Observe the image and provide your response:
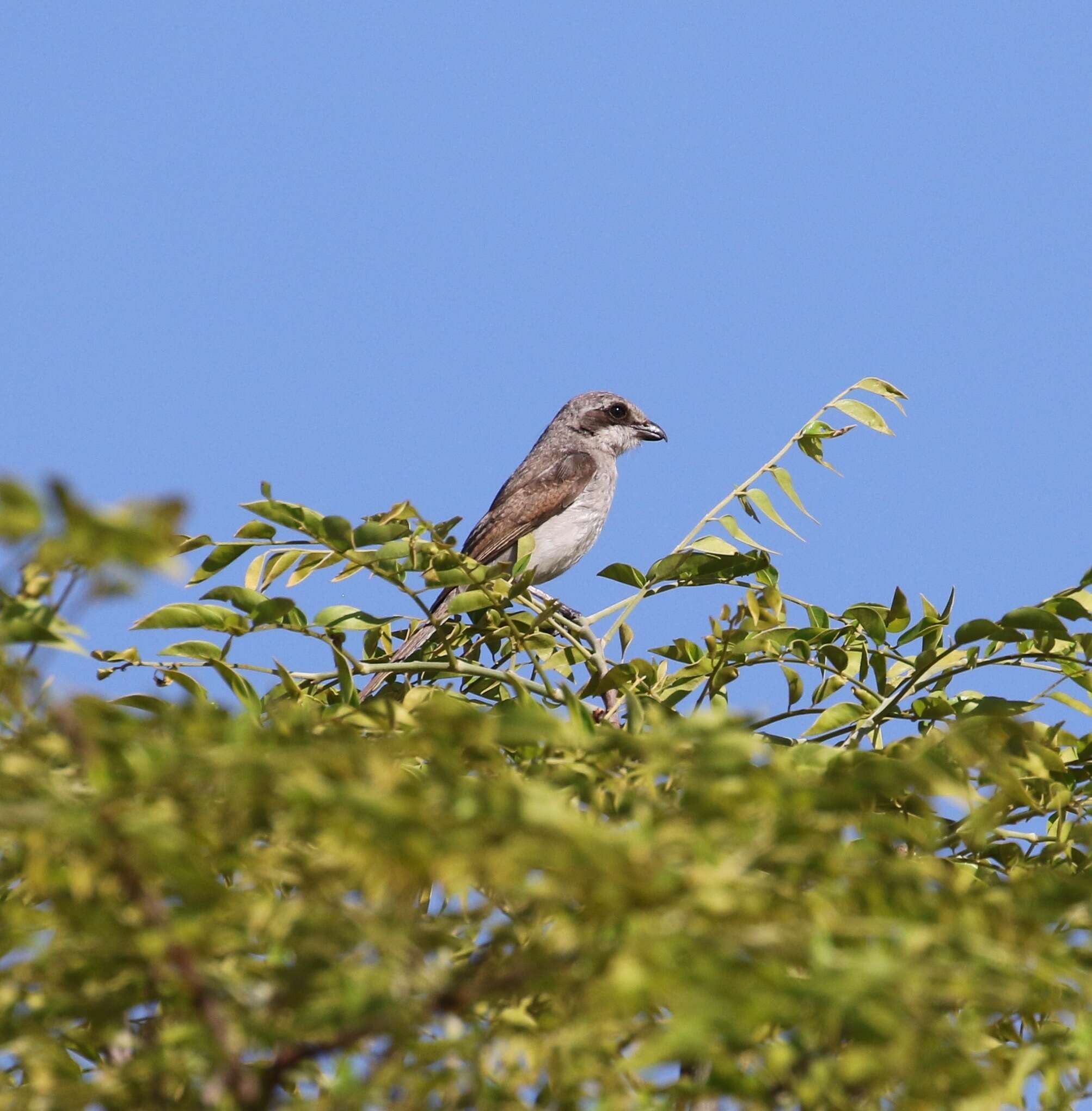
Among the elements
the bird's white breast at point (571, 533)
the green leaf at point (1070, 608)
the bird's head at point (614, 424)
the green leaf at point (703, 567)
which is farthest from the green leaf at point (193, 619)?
the bird's head at point (614, 424)

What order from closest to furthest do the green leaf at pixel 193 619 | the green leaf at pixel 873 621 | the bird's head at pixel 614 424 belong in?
1. the green leaf at pixel 193 619
2. the green leaf at pixel 873 621
3. the bird's head at pixel 614 424

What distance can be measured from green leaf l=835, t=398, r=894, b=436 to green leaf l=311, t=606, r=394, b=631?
2.06 m

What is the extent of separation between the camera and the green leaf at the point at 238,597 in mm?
3645

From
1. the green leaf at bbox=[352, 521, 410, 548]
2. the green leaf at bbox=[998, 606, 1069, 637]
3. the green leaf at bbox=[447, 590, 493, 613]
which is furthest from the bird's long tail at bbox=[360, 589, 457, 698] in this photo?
the green leaf at bbox=[998, 606, 1069, 637]

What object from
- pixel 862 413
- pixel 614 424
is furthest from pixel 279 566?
pixel 614 424

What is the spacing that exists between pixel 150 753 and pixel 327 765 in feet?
0.90

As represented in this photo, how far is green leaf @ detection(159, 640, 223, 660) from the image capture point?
3.66 metres

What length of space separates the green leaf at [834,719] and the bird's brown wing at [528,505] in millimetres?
6772

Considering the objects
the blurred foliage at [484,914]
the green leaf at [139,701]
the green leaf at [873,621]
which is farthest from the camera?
the green leaf at [873,621]

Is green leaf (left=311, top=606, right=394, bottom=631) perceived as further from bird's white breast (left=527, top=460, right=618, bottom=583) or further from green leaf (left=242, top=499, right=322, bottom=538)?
bird's white breast (left=527, top=460, right=618, bottom=583)

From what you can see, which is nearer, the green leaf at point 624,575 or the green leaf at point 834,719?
the green leaf at point 834,719

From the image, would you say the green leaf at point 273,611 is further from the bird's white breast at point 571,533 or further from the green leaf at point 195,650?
the bird's white breast at point 571,533

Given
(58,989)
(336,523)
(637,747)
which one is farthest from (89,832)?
(336,523)

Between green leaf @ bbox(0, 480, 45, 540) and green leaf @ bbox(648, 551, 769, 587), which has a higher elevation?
green leaf @ bbox(648, 551, 769, 587)
